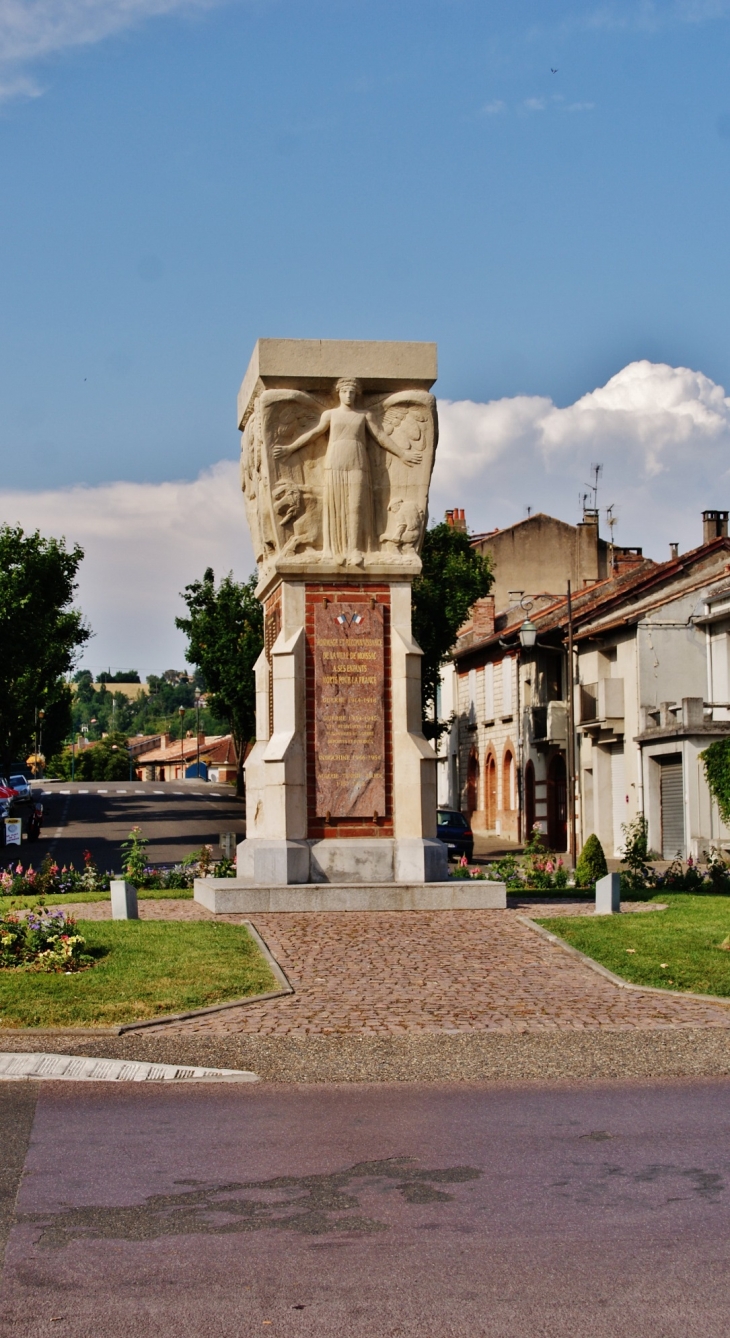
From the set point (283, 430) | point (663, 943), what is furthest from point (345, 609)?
point (663, 943)

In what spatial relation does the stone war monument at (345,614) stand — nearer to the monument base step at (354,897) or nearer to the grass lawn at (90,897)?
the monument base step at (354,897)

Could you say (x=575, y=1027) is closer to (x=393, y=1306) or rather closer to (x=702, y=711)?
(x=393, y=1306)

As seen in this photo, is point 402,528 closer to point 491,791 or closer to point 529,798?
point 529,798

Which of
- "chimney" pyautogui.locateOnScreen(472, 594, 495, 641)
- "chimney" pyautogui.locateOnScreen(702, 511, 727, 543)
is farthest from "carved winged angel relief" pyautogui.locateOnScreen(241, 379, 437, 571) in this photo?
"chimney" pyautogui.locateOnScreen(472, 594, 495, 641)

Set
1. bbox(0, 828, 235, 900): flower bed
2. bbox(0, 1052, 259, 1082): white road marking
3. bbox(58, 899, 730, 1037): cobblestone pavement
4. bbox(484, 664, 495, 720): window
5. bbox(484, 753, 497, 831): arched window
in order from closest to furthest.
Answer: bbox(0, 1052, 259, 1082): white road marking, bbox(58, 899, 730, 1037): cobblestone pavement, bbox(0, 828, 235, 900): flower bed, bbox(484, 664, 495, 720): window, bbox(484, 753, 497, 831): arched window

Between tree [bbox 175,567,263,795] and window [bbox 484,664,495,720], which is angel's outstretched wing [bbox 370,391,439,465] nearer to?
tree [bbox 175,567,263,795]

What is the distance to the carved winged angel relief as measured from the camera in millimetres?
17828

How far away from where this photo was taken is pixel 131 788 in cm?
8631

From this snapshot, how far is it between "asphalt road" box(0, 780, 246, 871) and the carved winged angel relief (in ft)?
53.8

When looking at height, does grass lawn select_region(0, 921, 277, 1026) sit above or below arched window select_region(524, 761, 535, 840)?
below

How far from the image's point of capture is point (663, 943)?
1415 cm

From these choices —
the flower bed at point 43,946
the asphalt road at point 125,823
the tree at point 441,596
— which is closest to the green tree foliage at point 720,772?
the tree at point 441,596

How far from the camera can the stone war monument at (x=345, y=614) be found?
1741 cm

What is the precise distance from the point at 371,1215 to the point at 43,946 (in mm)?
7655
